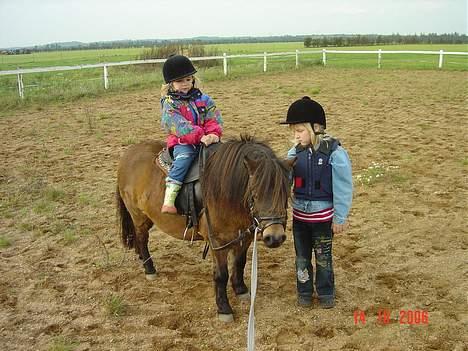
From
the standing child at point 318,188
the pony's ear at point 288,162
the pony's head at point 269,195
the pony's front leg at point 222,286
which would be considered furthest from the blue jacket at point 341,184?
the pony's front leg at point 222,286

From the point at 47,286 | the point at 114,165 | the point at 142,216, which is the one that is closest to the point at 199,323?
the point at 142,216

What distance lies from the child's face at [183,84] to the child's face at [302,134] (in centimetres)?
95

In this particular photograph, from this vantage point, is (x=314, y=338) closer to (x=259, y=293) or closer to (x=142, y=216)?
(x=259, y=293)

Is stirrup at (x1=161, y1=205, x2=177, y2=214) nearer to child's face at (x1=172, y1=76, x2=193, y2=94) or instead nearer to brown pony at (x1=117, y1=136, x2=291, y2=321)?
→ brown pony at (x1=117, y1=136, x2=291, y2=321)

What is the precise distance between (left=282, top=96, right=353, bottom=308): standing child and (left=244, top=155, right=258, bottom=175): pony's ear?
17.0 inches

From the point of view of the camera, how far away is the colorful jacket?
141 inches

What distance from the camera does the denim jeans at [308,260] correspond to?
363 cm

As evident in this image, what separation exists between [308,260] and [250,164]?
1.25 m

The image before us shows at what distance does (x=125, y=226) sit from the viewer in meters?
4.66

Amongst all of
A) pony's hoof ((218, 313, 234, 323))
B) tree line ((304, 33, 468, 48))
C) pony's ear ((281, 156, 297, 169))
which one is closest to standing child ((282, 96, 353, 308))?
pony's ear ((281, 156, 297, 169))

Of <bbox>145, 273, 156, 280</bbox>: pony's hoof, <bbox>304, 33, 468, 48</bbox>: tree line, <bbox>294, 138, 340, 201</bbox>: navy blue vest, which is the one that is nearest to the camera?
<bbox>294, 138, 340, 201</bbox>: navy blue vest

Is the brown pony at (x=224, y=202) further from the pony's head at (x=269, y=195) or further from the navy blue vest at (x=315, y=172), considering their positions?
the navy blue vest at (x=315, y=172)

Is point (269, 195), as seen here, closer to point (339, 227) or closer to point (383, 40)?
point (339, 227)

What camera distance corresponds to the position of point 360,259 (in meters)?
4.56
